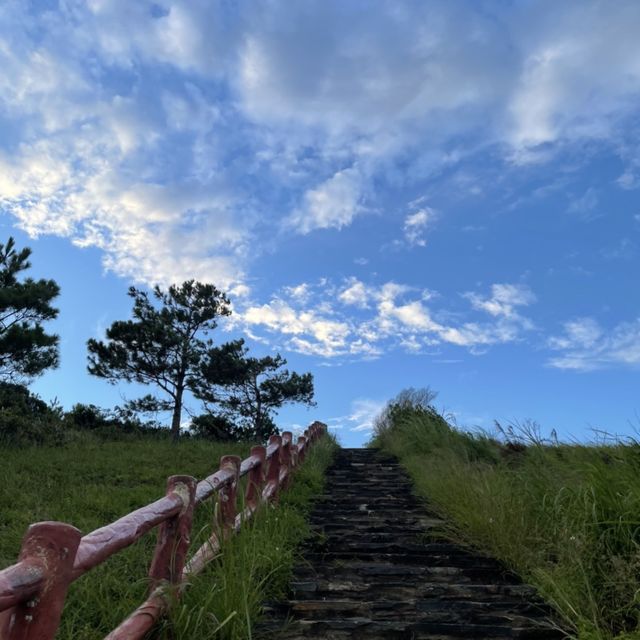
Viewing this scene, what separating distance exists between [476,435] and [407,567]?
25.2 feet

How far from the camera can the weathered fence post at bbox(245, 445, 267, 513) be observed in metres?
6.87

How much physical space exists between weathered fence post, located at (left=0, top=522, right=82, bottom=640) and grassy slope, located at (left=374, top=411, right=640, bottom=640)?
11.7 feet

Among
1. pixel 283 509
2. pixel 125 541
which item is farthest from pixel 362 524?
pixel 125 541

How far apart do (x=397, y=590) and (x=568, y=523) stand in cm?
167

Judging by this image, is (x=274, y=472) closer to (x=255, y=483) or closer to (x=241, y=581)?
(x=255, y=483)

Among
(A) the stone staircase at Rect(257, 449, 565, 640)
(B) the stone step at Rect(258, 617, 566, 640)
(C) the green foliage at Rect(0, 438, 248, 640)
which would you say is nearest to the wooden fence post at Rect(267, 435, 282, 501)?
(A) the stone staircase at Rect(257, 449, 565, 640)

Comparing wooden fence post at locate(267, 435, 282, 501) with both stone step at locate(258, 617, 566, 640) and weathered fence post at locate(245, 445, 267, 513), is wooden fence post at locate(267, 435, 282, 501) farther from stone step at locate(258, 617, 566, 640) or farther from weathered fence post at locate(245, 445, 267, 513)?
stone step at locate(258, 617, 566, 640)

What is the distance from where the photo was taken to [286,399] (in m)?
25.7

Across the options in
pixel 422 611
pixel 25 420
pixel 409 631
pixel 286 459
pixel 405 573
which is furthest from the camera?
pixel 25 420

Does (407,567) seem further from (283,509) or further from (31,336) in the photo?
(31,336)

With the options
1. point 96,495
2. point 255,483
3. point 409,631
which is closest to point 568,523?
point 409,631

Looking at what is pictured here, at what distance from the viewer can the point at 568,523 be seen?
18.3 feet

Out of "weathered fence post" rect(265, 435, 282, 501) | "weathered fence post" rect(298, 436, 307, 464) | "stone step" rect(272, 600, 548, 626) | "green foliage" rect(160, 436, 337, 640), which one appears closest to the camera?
"green foliage" rect(160, 436, 337, 640)

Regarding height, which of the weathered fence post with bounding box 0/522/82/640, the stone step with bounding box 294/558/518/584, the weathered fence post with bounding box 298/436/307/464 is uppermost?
the weathered fence post with bounding box 298/436/307/464
